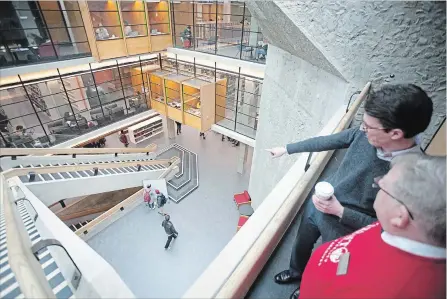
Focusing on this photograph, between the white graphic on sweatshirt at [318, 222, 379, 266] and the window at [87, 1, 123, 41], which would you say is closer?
the white graphic on sweatshirt at [318, 222, 379, 266]

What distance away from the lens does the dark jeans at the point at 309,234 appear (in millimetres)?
1307

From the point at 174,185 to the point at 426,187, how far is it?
8.22 meters

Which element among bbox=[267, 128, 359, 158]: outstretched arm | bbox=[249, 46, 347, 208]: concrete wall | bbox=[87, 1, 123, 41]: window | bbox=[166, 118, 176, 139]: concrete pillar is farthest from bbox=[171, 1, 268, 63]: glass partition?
bbox=[267, 128, 359, 158]: outstretched arm

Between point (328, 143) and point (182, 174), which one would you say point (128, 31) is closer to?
point (182, 174)

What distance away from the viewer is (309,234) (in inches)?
54.7

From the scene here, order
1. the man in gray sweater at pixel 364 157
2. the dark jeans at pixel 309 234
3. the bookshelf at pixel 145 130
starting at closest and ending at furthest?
the man in gray sweater at pixel 364 157 < the dark jeans at pixel 309 234 < the bookshelf at pixel 145 130

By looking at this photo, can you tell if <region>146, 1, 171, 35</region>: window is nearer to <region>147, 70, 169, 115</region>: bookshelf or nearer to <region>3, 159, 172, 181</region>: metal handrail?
<region>147, 70, 169, 115</region>: bookshelf

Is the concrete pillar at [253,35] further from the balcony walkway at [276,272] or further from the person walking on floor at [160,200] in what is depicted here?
the balcony walkway at [276,272]

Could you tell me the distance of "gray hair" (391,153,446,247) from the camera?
24.4 inches

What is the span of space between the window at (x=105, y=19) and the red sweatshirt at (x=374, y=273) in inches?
366

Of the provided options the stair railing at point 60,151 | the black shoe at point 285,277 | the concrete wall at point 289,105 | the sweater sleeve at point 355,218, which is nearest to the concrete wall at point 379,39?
the concrete wall at point 289,105

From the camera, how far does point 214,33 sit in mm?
8633

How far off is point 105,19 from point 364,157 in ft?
33.2

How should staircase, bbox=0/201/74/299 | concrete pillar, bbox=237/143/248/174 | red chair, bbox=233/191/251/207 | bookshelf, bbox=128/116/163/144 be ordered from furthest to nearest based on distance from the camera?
bookshelf, bbox=128/116/163/144 < concrete pillar, bbox=237/143/248/174 < red chair, bbox=233/191/251/207 < staircase, bbox=0/201/74/299
